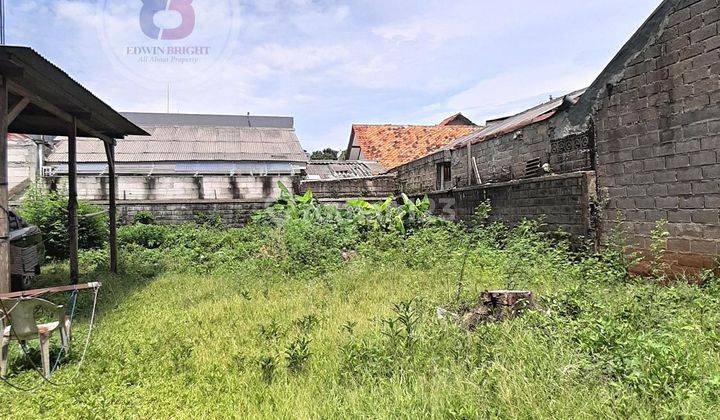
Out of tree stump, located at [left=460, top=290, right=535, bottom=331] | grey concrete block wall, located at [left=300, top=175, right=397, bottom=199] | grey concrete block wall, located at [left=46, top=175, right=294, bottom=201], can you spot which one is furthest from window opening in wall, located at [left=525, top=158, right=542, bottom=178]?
grey concrete block wall, located at [left=46, top=175, right=294, bottom=201]

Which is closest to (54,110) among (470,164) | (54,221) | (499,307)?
(54,221)

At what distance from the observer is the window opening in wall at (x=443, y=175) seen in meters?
11.8

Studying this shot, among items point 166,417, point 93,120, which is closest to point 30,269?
point 93,120

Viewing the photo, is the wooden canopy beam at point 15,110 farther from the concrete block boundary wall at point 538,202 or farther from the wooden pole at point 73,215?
the concrete block boundary wall at point 538,202

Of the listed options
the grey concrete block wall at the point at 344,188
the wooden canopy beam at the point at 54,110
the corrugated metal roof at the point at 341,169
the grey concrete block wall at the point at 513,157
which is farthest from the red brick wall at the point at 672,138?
the corrugated metal roof at the point at 341,169

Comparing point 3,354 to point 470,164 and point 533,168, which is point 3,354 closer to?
point 533,168

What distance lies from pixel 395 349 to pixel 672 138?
4.45 meters

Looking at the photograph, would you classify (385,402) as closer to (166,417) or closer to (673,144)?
(166,417)

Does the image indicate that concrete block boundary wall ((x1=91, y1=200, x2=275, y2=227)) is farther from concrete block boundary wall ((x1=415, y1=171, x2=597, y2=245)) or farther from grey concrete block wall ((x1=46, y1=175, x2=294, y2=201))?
concrete block boundary wall ((x1=415, y1=171, x2=597, y2=245))

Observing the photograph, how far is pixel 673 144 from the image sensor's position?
17.1 ft

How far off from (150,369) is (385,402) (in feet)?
6.34

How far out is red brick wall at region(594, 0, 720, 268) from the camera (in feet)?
15.8

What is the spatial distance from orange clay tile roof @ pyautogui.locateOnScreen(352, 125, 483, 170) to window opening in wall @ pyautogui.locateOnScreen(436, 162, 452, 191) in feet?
29.3

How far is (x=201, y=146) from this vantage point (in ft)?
67.1
